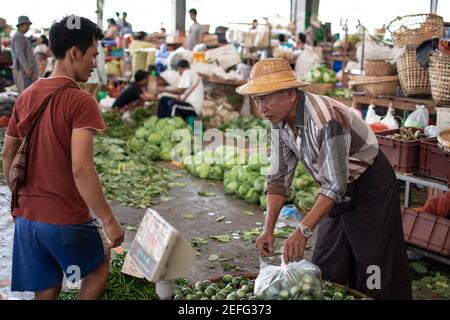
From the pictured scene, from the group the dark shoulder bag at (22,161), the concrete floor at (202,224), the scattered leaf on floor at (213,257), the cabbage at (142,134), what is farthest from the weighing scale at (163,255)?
the cabbage at (142,134)

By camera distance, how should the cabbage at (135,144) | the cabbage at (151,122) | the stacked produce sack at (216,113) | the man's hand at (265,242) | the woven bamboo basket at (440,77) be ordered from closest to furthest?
the man's hand at (265,242), the woven bamboo basket at (440,77), the cabbage at (135,144), the cabbage at (151,122), the stacked produce sack at (216,113)

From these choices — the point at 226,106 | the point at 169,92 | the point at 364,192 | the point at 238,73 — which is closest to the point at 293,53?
the point at 238,73

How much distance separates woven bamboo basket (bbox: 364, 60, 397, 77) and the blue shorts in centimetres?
418

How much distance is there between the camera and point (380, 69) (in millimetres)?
5992

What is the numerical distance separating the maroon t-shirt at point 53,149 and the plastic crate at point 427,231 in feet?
9.56

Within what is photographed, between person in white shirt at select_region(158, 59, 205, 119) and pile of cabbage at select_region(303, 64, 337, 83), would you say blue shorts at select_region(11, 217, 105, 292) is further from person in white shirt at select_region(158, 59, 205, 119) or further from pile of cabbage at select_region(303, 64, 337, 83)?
pile of cabbage at select_region(303, 64, 337, 83)

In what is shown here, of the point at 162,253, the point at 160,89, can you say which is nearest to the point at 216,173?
the point at 160,89

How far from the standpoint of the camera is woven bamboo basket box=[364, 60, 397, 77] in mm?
5988

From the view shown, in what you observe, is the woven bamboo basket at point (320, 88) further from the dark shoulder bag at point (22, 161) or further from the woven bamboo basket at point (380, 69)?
the dark shoulder bag at point (22, 161)

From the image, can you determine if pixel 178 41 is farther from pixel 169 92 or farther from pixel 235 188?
pixel 235 188

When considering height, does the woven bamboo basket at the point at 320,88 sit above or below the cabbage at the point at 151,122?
above

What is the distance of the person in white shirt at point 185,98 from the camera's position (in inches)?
376

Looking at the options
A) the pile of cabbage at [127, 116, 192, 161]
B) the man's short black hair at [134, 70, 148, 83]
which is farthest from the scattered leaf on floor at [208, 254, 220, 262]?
the man's short black hair at [134, 70, 148, 83]

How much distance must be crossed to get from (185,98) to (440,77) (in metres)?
5.50
